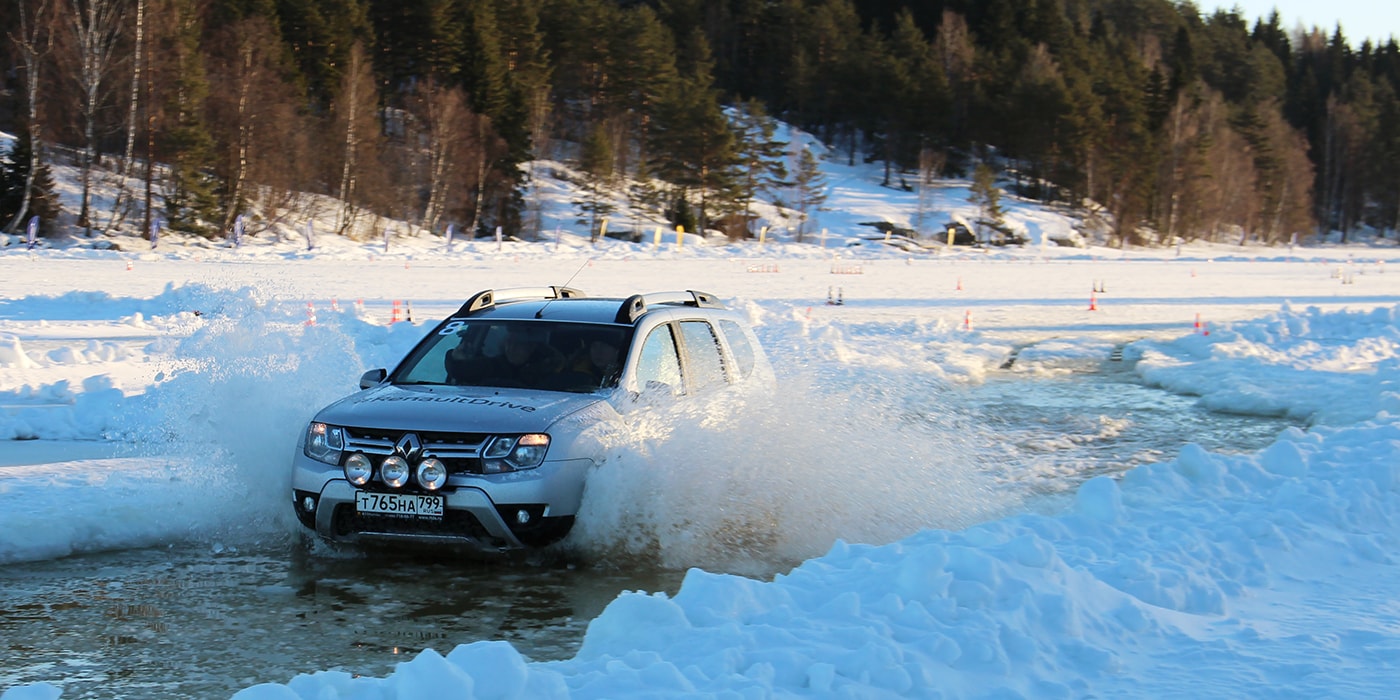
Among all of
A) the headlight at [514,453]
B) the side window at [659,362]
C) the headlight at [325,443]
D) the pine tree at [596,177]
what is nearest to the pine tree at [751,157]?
the pine tree at [596,177]

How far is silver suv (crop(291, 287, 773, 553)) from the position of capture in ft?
23.1

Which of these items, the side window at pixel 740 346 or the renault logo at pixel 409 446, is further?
the side window at pixel 740 346

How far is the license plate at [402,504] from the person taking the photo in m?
7.00

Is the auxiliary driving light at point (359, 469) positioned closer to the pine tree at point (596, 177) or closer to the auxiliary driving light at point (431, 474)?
the auxiliary driving light at point (431, 474)

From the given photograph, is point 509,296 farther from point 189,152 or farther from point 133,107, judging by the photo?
point 189,152

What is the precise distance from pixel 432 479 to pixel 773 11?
4972 inches

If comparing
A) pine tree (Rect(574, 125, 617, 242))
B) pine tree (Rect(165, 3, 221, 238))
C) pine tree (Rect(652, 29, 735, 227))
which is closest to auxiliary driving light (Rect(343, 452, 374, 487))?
pine tree (Rect(165, 3, 221, 238))

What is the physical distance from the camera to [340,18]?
7106 cm

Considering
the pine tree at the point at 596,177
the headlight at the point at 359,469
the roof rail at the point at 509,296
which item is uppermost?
the pine tree at the point at 596,177

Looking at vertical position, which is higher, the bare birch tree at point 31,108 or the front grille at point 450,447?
the bare birch tree at point 31,108

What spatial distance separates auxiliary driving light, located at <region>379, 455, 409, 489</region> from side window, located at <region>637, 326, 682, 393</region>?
163 centimetres

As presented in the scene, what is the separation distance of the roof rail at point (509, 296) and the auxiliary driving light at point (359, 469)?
1.65m

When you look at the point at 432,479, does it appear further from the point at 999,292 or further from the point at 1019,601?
the point at 999,292

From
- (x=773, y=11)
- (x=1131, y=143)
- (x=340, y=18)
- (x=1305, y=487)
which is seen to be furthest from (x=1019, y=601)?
(x=773, y=11)
